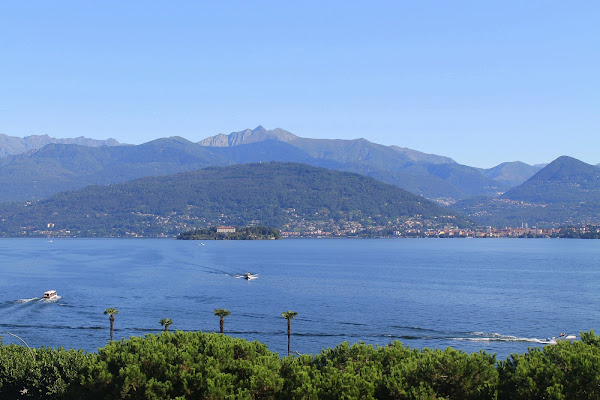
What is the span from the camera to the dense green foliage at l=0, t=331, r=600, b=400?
2748 cm

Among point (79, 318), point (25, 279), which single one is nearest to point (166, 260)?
point (25, 279)

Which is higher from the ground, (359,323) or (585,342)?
(585,342)

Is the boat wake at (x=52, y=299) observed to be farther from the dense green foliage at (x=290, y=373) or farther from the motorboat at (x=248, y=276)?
the dense green foliage at (x=290, y=373)

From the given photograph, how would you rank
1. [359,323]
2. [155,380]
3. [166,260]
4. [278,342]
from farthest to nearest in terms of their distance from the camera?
[166,260] < [359,323] < [278,342] < [155,380]

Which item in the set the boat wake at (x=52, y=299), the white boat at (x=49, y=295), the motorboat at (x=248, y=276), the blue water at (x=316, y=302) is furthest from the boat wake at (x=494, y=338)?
the motorboat at (x=248, y=276)

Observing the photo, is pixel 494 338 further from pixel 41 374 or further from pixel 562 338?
pixel 41 374

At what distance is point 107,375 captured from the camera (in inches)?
1246

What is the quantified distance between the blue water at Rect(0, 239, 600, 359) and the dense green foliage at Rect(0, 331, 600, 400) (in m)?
21.3

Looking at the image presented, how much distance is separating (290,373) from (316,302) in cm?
5121

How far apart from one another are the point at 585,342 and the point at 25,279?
9610cm

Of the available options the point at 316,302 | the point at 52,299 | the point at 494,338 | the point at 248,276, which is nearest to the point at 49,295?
the point at 52,299

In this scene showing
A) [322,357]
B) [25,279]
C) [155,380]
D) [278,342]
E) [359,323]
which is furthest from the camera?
[25,279]

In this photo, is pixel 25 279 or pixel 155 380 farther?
pixel 25 279

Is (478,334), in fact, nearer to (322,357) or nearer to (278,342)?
(278,342)
